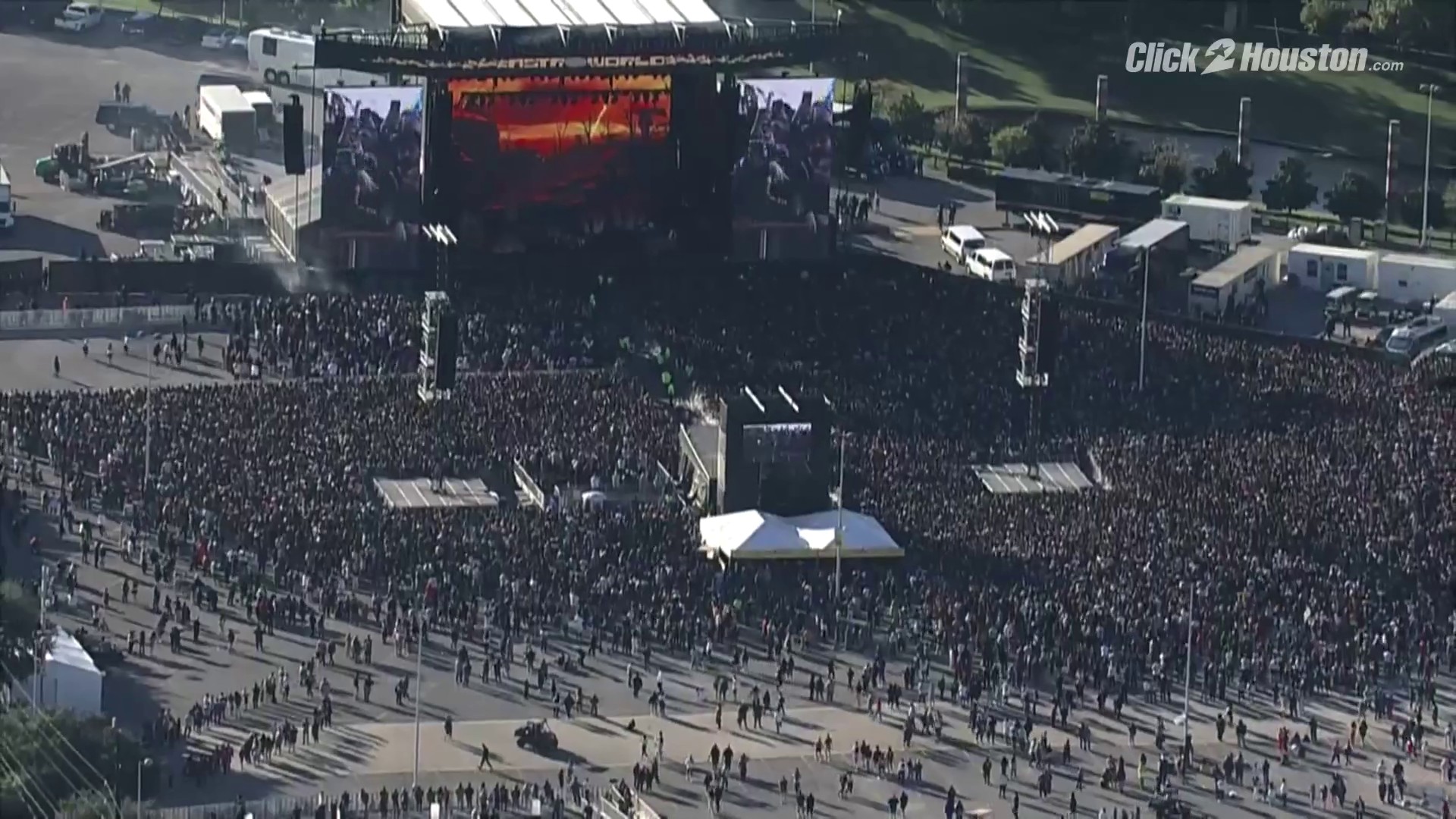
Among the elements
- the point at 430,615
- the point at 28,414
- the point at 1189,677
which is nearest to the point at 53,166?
the point at 28,414

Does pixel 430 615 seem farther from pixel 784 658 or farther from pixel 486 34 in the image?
pixel 486 34

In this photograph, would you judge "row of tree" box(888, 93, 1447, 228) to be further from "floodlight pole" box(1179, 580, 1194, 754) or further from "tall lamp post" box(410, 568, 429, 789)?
"tall lamp post" box(410, 568, 429, 789)

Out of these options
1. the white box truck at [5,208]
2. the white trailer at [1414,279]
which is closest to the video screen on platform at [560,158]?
the white box truck at [5,208]

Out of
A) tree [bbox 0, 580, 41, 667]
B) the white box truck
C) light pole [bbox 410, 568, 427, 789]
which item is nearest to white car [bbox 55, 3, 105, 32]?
the white box truck

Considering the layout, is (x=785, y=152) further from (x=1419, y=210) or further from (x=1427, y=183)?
(x=1427, y=183)

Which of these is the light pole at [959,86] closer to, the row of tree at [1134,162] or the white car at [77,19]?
the row of tree at [1134,162]
